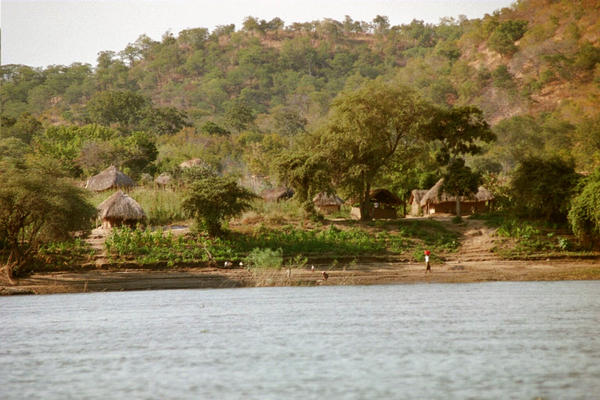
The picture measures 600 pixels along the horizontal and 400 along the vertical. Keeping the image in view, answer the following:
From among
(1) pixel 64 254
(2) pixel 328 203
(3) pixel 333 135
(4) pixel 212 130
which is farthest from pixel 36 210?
(4) pixel 212 130

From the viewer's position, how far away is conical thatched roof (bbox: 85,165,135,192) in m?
51.0

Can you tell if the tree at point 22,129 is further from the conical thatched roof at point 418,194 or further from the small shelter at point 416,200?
the conical thatched roof at point 418,194

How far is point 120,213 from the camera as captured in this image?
3891cm

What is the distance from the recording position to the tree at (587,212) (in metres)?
35.1

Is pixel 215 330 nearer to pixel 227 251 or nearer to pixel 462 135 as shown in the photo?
pixel 227 251

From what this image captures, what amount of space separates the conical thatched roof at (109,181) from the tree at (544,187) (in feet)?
89.1

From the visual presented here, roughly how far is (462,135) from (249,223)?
48.3ft

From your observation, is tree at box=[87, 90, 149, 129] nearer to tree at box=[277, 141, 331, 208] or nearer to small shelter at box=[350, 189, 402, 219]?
small shelter at box=[350, 189, 402, 219]

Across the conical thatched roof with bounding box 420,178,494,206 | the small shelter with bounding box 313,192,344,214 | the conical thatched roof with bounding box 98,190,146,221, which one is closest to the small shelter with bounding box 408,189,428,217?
the conical thatched roof with bounding box 420,178,494,206

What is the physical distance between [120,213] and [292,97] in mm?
133494

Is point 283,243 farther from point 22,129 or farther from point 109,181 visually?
point 22,129

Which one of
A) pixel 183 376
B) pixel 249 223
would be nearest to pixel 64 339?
pixel 183 376

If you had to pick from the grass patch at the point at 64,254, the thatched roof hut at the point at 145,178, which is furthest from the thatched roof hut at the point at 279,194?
the grass patch at the point at 64,254

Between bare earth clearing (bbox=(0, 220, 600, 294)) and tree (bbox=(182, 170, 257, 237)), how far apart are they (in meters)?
3.34
